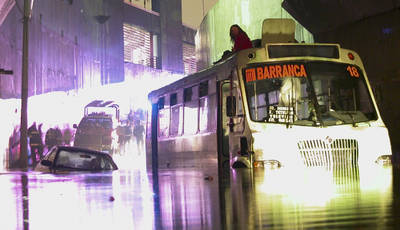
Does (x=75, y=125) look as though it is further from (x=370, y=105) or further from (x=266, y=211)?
(x=266, y=211)

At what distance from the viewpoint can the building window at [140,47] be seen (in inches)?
2088

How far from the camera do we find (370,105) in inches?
561

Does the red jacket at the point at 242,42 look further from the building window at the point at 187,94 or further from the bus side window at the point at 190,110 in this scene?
the building window at the point at 187,94

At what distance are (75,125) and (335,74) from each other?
25.6 m

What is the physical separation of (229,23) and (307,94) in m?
20.5

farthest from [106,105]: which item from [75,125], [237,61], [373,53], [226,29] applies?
[237,61]

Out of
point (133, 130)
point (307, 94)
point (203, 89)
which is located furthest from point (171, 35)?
point (307, 94)

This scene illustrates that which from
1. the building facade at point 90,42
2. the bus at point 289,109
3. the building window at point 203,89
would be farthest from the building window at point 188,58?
the bus at point 289,109

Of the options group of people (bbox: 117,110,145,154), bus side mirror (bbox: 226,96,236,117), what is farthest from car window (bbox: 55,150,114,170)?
group of people (bbox: 117,110,145,154)

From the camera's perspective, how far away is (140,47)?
5494 centimetres

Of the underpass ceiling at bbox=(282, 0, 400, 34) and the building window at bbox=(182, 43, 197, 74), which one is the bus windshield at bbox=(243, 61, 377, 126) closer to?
the underpass ceiling at bbox=(282, 0, 400, 34)

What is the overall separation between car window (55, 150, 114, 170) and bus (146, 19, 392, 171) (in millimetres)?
2488

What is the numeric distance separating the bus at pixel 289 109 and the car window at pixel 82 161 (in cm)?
249

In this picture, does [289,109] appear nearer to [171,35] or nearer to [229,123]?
[229,123]
